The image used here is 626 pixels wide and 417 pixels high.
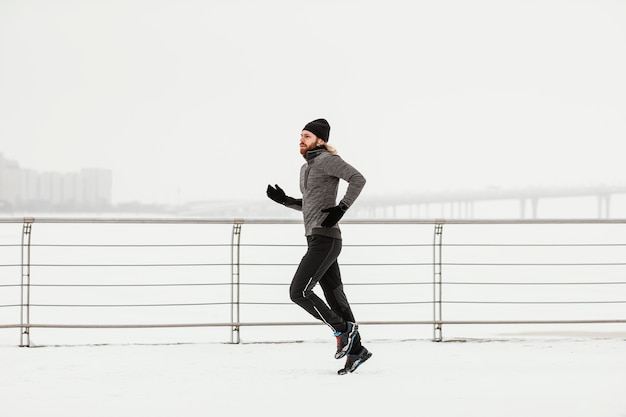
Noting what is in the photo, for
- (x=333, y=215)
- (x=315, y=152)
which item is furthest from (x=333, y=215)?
(x=315, y=152)

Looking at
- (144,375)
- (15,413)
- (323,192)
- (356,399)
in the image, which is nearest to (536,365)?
(356,399)

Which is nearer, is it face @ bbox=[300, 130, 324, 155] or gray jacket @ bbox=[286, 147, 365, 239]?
gray jacket @ bbox=[286, 147, 365, 239]

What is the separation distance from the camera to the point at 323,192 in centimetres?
415

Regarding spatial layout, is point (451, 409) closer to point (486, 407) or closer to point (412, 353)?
point (486, 407)

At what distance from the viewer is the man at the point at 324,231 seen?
4070 mm

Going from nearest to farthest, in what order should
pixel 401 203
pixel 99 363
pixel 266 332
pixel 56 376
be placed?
pixel 56 376 < pixel 99 363 < pixel 266 332 < pixel 401 203

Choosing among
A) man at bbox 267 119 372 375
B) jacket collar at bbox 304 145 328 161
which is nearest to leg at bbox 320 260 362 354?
man at bbox 267 119 372 375

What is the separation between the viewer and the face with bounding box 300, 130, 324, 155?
4250mm

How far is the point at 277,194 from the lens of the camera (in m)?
4.38

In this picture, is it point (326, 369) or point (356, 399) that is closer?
point (356, 399)

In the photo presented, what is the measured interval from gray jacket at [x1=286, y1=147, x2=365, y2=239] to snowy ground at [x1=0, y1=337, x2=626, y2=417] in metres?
0.86

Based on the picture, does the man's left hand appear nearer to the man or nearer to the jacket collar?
the man

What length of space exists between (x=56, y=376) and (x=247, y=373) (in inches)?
42.0

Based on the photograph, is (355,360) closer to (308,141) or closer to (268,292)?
(308,141)
